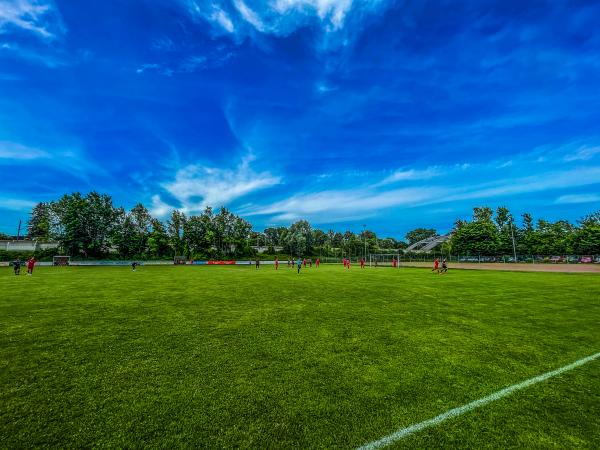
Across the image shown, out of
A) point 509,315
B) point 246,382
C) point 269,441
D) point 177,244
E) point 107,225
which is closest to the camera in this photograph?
point 269,441

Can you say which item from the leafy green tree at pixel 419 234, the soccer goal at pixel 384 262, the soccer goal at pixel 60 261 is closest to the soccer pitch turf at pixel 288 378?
the soccer goal at pixel 384 262

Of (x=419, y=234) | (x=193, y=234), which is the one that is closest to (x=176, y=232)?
(x=193, y=234)

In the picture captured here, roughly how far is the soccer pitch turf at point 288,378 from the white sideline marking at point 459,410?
7 cm

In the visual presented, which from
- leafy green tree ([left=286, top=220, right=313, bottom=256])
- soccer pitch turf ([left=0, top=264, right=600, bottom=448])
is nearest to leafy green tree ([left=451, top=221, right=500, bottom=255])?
leafy green tree ([left=286, top=220, right=313, bottom=256])

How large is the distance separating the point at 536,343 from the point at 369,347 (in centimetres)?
393

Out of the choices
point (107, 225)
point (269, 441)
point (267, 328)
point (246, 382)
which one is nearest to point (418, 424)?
point (269, 441)

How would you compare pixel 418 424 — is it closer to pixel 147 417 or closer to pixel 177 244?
pixel 147 417

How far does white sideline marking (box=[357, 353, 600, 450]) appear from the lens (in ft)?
11.2

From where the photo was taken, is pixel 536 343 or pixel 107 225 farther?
pixel 107 225

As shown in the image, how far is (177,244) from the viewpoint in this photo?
80.7 metres

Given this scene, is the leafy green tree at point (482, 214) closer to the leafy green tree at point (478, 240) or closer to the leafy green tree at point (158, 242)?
the leafy green tree at point (478, 240)

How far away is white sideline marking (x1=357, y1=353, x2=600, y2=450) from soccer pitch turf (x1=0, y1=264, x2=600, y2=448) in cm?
7

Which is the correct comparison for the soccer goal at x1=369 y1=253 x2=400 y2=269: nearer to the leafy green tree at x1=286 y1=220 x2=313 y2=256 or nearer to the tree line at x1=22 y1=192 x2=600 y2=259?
the tree line at x1=22 y1=192 x2=600 y2=259

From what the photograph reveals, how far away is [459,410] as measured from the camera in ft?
13.4
